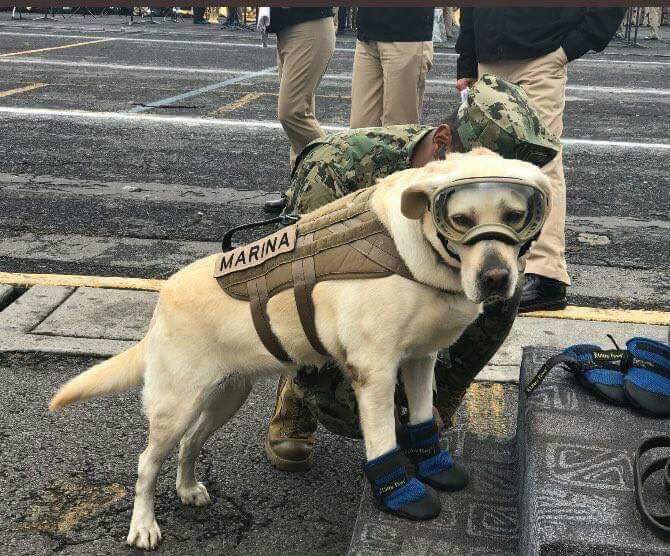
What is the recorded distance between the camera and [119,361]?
2822mm

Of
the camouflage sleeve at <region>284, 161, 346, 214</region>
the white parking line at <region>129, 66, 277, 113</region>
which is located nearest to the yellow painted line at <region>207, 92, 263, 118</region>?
the white parking line at <region>129, 66, 277, 113</region>

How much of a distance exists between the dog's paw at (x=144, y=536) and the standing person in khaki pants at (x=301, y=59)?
13.5 feet

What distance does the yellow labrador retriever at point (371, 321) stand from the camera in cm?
219

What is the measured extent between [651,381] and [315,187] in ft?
3.82

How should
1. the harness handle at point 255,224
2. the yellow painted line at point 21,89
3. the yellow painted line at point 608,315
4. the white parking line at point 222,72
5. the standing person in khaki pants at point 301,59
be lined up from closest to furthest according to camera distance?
the harness handle at point 255,224 → the yellow painted line at point 608,315 → the standing person in khaki pants at point 301,59 → the yellow painted line at point 21,89 → the white parking line at point 222,72

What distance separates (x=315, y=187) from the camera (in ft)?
10.2

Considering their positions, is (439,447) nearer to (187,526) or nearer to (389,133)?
(187,526)

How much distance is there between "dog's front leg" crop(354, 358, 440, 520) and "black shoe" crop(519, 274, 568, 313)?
2143 millimetres

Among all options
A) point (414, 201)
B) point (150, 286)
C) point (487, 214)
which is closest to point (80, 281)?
point (150, 286)

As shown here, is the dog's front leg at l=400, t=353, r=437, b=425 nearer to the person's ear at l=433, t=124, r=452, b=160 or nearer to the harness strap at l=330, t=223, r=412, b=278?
the harness strap at l=330, t=223, r=412, b=278

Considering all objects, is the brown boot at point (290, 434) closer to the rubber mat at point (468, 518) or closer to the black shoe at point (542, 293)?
the rubber mat at point (468, 518)

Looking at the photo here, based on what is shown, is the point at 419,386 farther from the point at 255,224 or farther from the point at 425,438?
the point at 255,224

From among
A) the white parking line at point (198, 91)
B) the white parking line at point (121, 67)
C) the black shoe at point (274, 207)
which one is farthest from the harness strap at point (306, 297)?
the white parking line at point (121, 67)

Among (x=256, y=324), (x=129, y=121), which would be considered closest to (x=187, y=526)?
(x=256, y=324)
